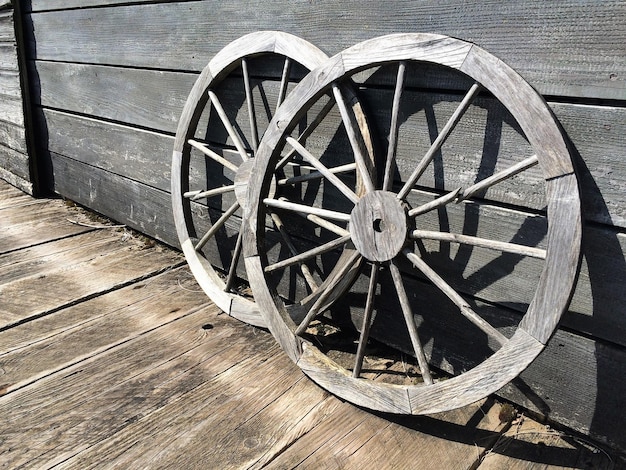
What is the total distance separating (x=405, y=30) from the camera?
1600 mm

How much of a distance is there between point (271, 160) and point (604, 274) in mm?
969

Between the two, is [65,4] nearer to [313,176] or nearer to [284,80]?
[284,80]

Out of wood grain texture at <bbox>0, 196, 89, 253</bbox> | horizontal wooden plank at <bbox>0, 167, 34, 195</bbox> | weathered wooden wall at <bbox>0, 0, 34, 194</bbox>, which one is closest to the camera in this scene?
wood grain texture at <bbox>0, 196, 89, 253</bbox>

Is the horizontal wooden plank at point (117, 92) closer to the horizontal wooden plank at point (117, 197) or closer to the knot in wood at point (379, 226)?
the horizontal wooden plank at point (117, 197)

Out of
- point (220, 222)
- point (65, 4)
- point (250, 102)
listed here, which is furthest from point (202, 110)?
point (65, 4)

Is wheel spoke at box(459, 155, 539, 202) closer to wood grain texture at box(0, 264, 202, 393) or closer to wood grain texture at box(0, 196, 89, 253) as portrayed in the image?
wood grain texture at box(0, 264, 202, 393)

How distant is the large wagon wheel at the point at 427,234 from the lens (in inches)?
51.3

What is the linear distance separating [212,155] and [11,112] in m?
2.07

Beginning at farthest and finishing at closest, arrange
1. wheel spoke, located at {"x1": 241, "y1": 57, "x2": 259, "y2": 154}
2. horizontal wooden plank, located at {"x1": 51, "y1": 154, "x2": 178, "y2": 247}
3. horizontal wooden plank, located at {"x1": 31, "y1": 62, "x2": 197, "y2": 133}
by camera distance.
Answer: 1. horizontal wooden plank, located at {"x1": 51, "y1": 154, "x2": 178, "y2": 247}
2. horizontal wooden plank, located at {"x1": 31, "y1": 62, "x2": 197, "y2": 133}
3. wheel spoke, located at {"x1": 241, "y1": 57, "x2": 259, "y2": 154}

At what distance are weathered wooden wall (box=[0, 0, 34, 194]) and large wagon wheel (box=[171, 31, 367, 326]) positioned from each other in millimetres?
1612

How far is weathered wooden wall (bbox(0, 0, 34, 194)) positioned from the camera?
132 inches

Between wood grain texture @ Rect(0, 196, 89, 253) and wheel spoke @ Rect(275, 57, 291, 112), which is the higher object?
wheel spoke @ Rect(275, 57, 291, 112)

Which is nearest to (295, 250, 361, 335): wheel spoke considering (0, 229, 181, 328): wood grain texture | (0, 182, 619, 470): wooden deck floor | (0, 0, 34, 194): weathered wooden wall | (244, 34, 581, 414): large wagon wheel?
(244, 34, 581, 414): large wagon wheel

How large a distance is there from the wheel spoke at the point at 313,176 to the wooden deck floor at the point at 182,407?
55 centimetres
